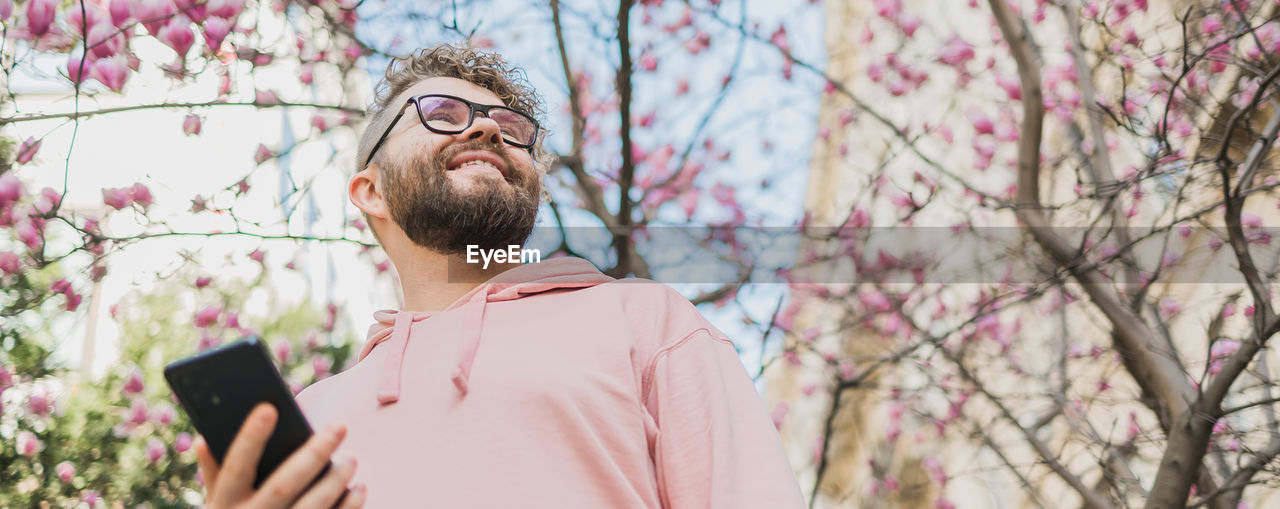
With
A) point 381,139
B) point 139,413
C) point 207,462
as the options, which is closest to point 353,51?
point 381,139

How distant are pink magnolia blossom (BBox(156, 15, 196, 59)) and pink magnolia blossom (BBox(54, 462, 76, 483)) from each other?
3.01 meters

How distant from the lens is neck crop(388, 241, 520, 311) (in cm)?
180

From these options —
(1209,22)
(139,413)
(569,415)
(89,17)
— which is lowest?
(139,413)

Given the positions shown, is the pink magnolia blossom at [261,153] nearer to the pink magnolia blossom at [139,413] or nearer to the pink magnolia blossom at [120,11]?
the pink magnolia blossom at [120,11]

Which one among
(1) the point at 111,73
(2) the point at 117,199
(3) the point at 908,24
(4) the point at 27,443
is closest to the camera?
(1) the point at 111,73

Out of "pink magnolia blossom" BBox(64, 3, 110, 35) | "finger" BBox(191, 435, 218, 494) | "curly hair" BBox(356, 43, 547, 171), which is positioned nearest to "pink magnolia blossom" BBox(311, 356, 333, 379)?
"pink magnolia blossom" BBox(64, 3, 110, 35)

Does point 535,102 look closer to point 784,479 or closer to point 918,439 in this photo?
point 784,479

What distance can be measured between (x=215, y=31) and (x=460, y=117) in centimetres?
165

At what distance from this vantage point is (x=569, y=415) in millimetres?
1323

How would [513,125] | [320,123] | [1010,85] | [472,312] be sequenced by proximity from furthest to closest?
[1010,85], [320,123], [513,125], [472,312]

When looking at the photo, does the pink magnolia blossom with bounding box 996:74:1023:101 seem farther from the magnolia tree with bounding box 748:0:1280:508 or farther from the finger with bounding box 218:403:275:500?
the finger with bounding box 218:403:275:500

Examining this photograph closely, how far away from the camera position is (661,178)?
4.95 m

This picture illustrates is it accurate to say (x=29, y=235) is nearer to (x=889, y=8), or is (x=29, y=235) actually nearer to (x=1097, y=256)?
(x=1097, y=256)

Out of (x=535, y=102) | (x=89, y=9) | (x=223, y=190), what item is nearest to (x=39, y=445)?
(x=223, y=190)
